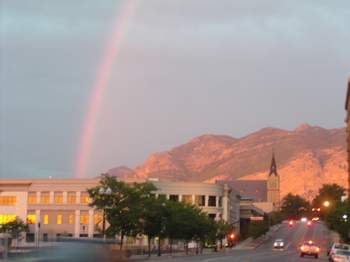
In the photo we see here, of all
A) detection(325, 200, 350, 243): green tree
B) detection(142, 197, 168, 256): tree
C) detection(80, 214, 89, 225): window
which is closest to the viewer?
detection(142, 197, 168, 256): tree

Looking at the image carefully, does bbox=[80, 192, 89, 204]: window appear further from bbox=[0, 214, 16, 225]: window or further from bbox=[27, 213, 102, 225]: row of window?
bbox=[0, 214, 16, 225]: window

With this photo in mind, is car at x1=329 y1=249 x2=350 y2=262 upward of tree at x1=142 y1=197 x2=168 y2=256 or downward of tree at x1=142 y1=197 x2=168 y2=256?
downward

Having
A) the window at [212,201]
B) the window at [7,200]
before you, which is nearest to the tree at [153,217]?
the window at [7,200]

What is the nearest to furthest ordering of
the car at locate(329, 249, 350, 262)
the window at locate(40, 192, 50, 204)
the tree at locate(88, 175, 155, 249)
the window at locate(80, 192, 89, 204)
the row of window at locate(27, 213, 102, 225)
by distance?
1. the car at locate(329, 249, 350, 262)
2. the tree at locate(88, 175, 155, 249)
3. the row of window at locate(27, 213, 102, 225)
4. the window at locate(80, 192, 89, 204)
5. the window at locate(40, 192, 50, 204)

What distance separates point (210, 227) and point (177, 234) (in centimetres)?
1742

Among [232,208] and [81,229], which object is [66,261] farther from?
[232,208]

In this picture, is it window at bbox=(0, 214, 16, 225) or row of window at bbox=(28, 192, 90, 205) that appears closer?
window at bbox=(0, 214, 16, 225)

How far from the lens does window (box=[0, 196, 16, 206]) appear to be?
140238mm

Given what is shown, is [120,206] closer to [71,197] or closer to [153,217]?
[153,217]

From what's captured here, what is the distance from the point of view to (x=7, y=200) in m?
141

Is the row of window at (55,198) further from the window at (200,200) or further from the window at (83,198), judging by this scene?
the window at (200,200)

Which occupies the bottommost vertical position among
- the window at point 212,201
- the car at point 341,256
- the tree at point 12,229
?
the car at point 341,256

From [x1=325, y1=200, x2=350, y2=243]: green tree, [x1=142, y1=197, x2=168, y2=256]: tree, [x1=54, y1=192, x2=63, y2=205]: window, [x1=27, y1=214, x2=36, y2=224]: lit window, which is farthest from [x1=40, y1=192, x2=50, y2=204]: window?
[x1=325, y1=200, x2=350, y2=243]: green tree

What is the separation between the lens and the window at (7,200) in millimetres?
140238
